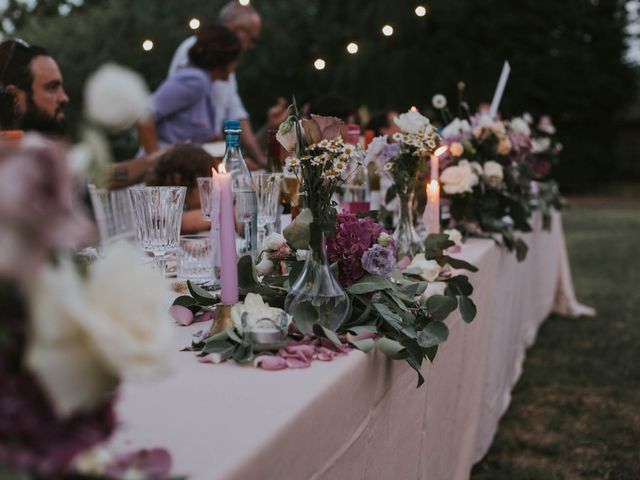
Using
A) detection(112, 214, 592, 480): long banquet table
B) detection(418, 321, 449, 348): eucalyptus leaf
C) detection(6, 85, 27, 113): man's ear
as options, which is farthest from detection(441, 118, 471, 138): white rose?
detection(418, 321, 449, 348): eucalyptus leaf

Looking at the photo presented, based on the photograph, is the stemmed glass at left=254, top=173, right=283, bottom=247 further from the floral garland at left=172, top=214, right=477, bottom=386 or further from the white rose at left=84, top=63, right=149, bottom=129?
the white rose at left=84, top=63, right=149, bottom=129

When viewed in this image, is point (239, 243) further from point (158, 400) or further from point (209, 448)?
point (209, 448)

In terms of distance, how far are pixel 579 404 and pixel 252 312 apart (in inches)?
117

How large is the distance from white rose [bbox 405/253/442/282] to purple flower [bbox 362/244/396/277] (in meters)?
Result: 0.49

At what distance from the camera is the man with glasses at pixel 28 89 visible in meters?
2.53

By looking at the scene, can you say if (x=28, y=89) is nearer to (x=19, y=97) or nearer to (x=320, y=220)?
(x=19, y=97)

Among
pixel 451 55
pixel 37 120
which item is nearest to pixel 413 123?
pixel 37 120

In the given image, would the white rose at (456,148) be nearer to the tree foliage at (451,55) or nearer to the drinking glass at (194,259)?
the drinking glass at (194,259)

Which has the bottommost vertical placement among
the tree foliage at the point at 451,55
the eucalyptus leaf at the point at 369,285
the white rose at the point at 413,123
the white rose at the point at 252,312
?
the white rose at the point at 252,312

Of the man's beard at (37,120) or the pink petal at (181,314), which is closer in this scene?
the pink petal at (181,314)

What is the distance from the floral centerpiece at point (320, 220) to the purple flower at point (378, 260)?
10cm

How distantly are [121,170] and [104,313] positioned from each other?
10.1ft

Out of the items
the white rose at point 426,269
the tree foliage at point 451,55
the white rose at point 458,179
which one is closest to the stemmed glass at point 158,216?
the white rose at point 426,269

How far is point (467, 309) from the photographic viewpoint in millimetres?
1785
